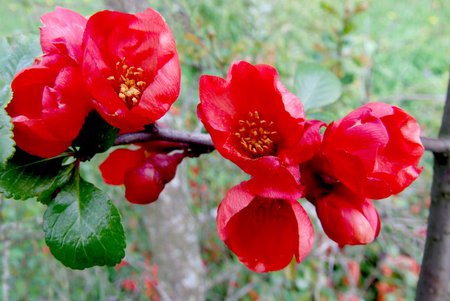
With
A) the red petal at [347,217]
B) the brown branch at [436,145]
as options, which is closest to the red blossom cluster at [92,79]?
the red petal at [347,217]

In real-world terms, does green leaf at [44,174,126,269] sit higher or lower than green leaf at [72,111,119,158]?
lower

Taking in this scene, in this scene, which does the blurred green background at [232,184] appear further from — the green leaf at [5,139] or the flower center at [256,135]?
the green leaf at [5,139]

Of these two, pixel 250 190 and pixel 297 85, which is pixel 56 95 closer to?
pixel 250 190

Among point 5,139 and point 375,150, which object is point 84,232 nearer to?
point 5,139

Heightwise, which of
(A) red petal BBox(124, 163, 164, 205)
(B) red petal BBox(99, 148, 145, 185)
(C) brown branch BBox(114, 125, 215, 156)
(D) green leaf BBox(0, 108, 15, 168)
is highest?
(D) green leaf BBox(0, 108, 15, 168)

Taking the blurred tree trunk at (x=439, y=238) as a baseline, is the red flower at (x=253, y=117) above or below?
above

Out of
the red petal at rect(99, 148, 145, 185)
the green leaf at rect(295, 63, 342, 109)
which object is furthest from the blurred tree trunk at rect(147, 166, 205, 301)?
the red petal at rect(99, 148, 145, 185)

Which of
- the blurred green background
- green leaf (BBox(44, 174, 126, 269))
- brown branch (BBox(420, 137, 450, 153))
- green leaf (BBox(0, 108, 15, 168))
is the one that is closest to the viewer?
green leaf (BBox(0, 108, 15, 168))

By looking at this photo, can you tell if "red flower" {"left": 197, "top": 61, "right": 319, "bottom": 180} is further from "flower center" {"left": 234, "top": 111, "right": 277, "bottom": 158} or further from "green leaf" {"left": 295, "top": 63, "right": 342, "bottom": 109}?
"green leaf" {"left": 295, "top": 63, "right": 342, "bottom": 109}
